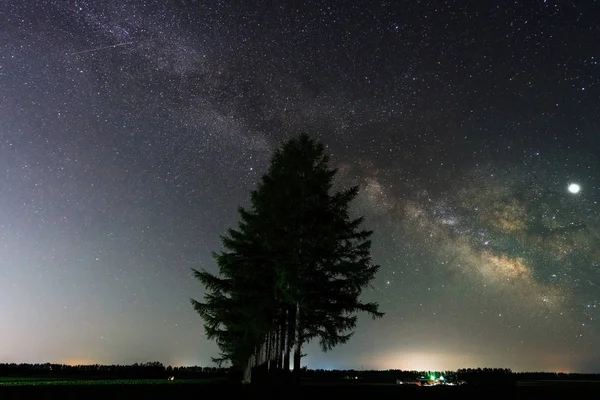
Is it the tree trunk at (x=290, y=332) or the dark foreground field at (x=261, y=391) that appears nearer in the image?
the dark foreground field at (x=261, y=391)

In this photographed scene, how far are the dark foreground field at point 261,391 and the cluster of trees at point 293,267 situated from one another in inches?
137

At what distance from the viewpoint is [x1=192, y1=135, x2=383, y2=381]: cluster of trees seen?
71.7 feet

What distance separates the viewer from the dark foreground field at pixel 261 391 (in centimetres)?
1299

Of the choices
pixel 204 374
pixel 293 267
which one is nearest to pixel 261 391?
pixel 293 267

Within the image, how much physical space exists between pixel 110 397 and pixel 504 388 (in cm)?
1495

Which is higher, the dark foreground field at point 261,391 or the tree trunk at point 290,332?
the tree trunk at point 290,332

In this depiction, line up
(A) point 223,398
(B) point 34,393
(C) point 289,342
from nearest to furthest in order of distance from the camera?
(B) point 34,393, (A) point 223,398, (C) point 289,342

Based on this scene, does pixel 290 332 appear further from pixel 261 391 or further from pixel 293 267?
pixel 261 391

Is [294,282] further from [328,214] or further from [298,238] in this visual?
[328,214]

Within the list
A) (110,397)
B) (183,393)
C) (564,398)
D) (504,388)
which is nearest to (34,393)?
(110,397)

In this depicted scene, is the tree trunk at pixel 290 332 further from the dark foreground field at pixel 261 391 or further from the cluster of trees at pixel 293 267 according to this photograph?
the dark foreground field at pixel 261 391

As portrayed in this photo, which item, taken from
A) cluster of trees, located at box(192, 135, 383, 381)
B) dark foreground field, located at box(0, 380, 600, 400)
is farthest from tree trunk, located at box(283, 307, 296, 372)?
dark foreground field, located at box(0, 380, 600, 400)

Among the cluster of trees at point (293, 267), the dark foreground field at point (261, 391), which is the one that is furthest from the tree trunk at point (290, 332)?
the dark foreground field at point (261, 391)

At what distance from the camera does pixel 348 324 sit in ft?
→ 73.7
